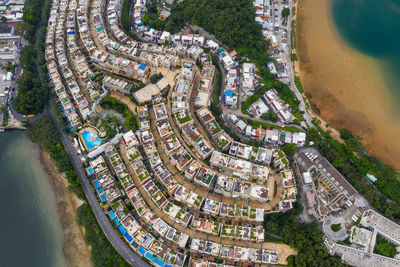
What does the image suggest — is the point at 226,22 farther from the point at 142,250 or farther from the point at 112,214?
the point at 142,250

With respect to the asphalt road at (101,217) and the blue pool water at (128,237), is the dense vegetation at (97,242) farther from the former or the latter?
the blue pool water at (128,237)

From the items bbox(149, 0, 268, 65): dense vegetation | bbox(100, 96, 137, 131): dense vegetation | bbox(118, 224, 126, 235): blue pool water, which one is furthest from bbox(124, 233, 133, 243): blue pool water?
bbox(149, 0, 268, 65): dense vegetation

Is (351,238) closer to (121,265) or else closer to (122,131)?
(121,265)

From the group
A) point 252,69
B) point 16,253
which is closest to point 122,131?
point 16,253

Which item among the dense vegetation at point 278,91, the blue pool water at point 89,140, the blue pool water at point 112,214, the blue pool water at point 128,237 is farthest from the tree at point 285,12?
the blue pool water at point 128,237

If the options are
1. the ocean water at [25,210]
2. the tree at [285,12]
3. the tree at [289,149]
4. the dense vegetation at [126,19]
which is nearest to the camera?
the ocean water at [25,210]

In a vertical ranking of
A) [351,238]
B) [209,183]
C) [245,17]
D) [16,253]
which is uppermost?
[245,17]

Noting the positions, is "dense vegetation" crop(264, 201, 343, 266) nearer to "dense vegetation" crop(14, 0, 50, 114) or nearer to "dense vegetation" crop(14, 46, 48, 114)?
"dense vegetation" crop(14, 46, 48, 114)
